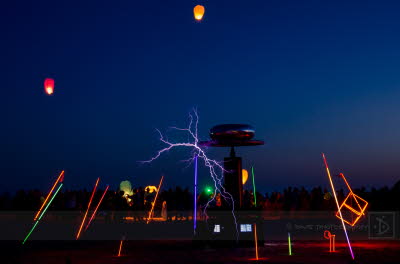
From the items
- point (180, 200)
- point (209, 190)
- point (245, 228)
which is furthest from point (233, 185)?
point (180, 200)

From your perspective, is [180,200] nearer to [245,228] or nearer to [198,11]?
[245,228]

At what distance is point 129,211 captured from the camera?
25234 millimetres

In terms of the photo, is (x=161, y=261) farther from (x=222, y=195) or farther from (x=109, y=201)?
(x=109, y=201)

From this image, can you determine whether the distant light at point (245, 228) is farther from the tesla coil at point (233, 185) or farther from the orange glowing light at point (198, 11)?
the orange glowing light at point (198, 11)

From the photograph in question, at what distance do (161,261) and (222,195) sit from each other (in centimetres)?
655

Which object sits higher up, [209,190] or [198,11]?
[198,11]

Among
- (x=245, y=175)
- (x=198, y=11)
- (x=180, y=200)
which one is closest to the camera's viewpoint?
(x=198, y=11)

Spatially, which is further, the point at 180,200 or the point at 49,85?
the point at 180,200

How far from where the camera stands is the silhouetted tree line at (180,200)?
82.5 feet

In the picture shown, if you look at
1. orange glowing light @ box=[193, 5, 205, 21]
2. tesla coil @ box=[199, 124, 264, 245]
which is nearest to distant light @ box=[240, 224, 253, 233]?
tesla coil @ box=[199, 124, 264, 245]

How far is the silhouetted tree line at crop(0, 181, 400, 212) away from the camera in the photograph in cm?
2516

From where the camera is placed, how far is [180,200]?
26.6m

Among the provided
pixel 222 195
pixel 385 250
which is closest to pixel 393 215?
pixel 385 250

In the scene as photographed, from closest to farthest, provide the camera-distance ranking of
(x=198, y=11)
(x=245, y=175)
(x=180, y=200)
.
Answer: (x=198, y=11), (x=180, y=200), (x=245, y=175)
